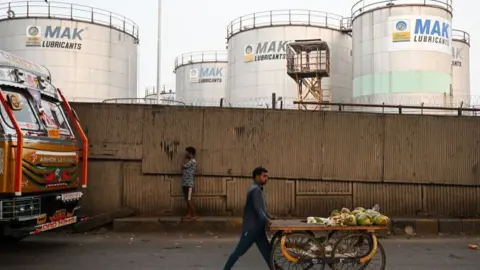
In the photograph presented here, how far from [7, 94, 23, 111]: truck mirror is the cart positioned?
15.0 feet

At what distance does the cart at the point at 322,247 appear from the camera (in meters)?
6.48

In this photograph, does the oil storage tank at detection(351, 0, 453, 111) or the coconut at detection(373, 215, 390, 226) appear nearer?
the coconut at detection(373, 215, 390, 226)

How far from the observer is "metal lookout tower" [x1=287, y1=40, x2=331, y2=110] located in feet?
82.1

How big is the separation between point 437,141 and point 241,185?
197 inches

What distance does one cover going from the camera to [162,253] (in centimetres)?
860

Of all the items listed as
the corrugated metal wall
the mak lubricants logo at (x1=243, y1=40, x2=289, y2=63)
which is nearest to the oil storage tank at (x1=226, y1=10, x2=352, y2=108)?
the mak lubricants logo at (x1=243, y1=40, x2=289, y2=63)

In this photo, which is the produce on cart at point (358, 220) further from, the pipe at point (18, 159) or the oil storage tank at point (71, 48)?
the oil storage tank at point (71, 48)

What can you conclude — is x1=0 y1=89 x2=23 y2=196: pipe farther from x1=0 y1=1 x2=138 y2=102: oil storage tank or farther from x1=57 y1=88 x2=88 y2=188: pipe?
x1=0 y1=1 x2=138 y2=102: oil storage tank

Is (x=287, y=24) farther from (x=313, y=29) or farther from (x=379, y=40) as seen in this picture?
(x=379, y=40)

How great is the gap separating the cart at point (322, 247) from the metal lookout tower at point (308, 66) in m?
18.3

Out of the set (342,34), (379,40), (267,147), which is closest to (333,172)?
(267,147)

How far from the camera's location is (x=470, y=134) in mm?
11773

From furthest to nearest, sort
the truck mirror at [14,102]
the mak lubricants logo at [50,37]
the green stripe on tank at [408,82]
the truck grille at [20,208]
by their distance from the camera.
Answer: the mak lubricants logo at [50,37]
the green stripe on tank at [408,82]
the truck mirror at [14,102]
the truck grille at [20,208]

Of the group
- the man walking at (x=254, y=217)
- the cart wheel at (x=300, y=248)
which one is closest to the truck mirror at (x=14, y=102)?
the man walking at (x=254, y=217)
